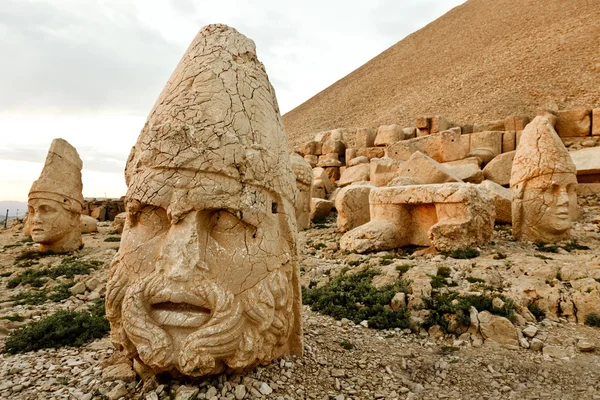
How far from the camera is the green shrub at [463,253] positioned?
5.53 meters

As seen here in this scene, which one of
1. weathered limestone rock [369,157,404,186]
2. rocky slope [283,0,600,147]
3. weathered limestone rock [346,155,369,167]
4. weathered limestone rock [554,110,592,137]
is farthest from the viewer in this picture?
rocky slope [283,0,600,147]

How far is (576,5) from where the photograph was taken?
1299 inches

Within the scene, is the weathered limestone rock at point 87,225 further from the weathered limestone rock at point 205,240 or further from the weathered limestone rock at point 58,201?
the weathered limestone rock at point 205,240

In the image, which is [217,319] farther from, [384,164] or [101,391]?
[384,164]

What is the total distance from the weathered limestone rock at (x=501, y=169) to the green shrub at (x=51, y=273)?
1040 cm

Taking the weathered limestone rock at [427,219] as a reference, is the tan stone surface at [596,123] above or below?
above

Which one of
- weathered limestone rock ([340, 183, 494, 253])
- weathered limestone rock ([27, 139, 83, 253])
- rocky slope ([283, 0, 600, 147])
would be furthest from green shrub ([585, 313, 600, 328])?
rocky slope ([283, 0, 600, 147])

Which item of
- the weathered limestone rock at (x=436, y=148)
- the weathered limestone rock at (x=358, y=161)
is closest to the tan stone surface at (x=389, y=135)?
the weathered limestone rock at (x=358, y=161)

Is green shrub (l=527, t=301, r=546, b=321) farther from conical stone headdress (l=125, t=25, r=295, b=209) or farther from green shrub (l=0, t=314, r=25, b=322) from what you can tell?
green shrub (l=0, t=314, r=25, b=322)

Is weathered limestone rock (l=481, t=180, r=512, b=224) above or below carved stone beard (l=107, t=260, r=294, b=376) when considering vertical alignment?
above

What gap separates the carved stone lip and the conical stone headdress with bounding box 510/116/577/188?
6.21 metres

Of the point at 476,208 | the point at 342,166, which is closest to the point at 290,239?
the point at 476,208

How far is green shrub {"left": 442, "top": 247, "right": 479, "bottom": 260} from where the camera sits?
18.1 feet

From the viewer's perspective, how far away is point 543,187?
6277mm
